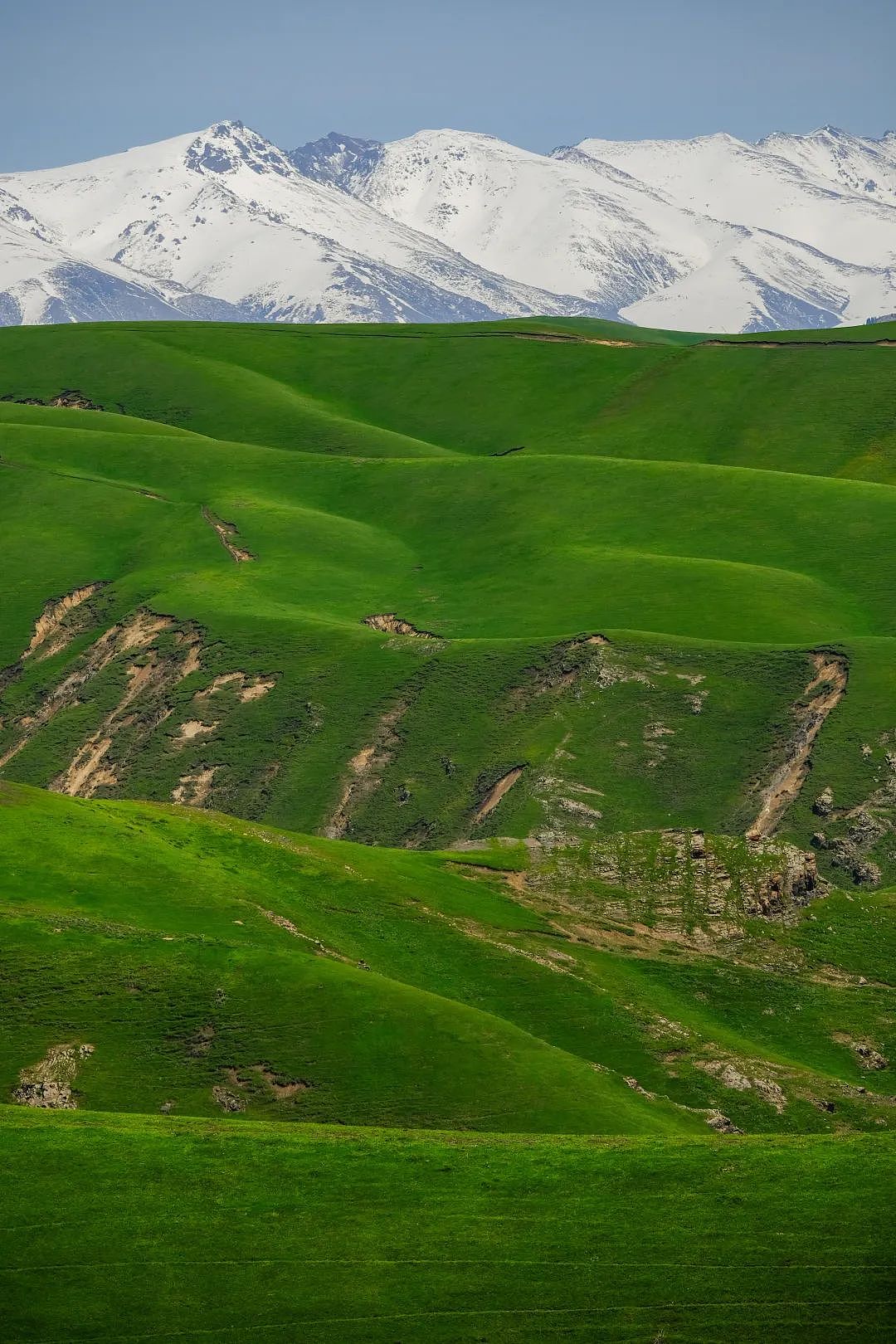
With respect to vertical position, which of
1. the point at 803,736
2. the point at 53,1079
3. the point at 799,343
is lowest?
the point at 53,1079

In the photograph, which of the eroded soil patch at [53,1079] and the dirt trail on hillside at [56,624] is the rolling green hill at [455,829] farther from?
the dirt trail on hillside at [56,624]

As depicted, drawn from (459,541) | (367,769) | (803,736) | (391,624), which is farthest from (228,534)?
(803,736)

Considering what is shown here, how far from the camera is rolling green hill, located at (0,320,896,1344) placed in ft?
113

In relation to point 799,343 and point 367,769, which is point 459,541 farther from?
point 799,343

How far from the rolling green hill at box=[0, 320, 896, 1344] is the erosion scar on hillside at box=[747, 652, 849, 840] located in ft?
0.98

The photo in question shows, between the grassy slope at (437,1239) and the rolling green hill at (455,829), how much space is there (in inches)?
3.8

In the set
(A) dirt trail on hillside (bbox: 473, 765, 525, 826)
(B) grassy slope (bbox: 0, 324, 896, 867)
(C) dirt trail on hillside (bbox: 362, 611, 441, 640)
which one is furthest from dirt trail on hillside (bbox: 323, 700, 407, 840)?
(C) dirt trail on hillside (bbox: 362, 611, 441, 640)

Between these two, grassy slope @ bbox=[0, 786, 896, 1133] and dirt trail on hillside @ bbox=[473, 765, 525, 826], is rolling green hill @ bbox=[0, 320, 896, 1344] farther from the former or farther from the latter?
dirt trail on hillside @ bbox=[473, 765, 525, 826]

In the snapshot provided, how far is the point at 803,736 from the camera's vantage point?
88.0 metres

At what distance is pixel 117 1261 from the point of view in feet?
109

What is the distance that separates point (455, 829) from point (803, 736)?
18.2m

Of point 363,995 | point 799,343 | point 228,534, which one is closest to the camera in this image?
point 363,995

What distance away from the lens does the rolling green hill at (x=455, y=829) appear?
34469mm

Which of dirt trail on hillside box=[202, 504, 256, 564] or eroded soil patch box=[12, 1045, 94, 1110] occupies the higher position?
dirt trail on hillside box=[202, 504, 256, 564]
